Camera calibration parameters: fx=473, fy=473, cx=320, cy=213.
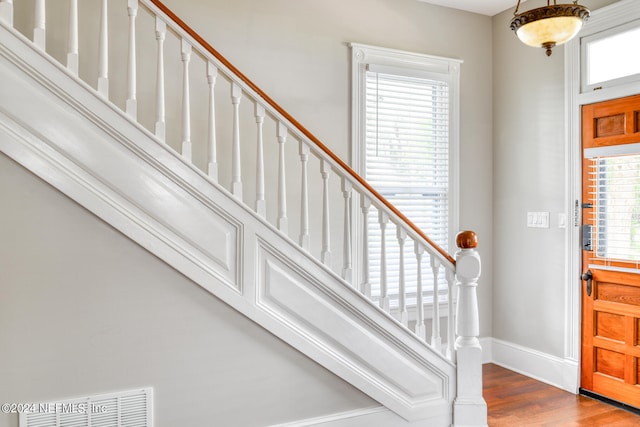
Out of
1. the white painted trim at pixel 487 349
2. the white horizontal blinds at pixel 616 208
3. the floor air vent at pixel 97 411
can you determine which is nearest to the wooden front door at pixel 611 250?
the white horizontal blinds at pixel 616 208

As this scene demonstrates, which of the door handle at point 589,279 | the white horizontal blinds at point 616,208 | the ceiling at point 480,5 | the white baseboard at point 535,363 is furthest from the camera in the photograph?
the ceiling at point 480,5

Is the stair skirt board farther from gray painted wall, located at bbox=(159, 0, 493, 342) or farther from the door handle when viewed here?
the door handle

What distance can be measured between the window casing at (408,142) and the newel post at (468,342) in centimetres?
105

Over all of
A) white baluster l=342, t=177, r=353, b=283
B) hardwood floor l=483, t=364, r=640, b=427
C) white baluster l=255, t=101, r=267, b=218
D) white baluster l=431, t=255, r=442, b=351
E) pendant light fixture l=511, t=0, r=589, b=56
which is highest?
pendant light fixture l=511, t=0, r=589, b=56

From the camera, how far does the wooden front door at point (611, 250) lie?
325 centimetres

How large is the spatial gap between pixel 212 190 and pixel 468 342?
1.79 metres

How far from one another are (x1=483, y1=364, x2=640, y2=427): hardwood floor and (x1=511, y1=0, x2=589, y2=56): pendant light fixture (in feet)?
7.73

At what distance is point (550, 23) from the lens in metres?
2.40

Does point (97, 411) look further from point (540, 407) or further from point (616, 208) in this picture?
point (616, 208)

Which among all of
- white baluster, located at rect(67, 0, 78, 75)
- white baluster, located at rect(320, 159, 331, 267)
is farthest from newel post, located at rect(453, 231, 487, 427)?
white baluster, located at rect(67, 0, 78, 75)

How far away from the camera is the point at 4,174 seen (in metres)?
2.09

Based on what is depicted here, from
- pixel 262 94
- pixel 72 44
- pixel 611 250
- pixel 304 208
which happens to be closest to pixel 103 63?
pixel 72 44

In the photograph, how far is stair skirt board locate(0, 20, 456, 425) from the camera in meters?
2.13

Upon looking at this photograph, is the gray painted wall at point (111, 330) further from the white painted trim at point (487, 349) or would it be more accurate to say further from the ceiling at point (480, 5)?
the ceiling at point (480, 5)
